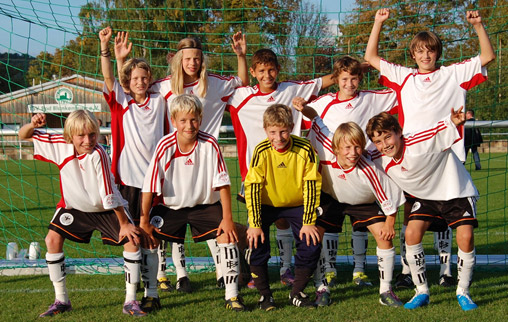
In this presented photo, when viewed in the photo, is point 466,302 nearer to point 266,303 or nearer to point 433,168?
point 433,168

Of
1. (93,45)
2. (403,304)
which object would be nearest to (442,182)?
(403,304)

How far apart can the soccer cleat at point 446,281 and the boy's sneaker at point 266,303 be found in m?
1.39

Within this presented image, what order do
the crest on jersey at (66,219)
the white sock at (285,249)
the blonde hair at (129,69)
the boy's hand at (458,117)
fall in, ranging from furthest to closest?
the white sock at (285,249) → the blonde hair at (129,69) → the crest on jersey at (66,219) → the boy's hand at (458,117)

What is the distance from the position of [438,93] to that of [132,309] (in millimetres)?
2655

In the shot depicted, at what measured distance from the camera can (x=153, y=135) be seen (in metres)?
3.98

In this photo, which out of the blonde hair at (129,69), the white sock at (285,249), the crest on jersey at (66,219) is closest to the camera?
the crest on jersey at (66,219)

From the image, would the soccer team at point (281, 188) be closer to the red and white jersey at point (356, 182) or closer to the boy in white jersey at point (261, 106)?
the red and white jersey at point (356, 182)

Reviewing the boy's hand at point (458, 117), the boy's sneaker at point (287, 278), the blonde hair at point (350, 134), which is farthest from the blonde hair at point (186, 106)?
the boy's hand at point (458, 117)

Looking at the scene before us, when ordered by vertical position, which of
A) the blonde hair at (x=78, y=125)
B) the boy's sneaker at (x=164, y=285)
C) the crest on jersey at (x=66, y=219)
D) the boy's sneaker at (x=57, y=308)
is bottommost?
the boy's sneaker at (x=164, y=285)

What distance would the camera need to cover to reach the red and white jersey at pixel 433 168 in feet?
11.4

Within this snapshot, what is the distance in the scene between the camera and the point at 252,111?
4.15 metres

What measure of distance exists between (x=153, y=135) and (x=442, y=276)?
245 cm

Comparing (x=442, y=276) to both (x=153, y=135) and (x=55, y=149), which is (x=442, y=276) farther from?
(x=55, y=149)

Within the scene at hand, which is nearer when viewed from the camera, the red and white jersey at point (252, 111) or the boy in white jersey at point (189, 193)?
the boy in white jersey at point (189, 193)
